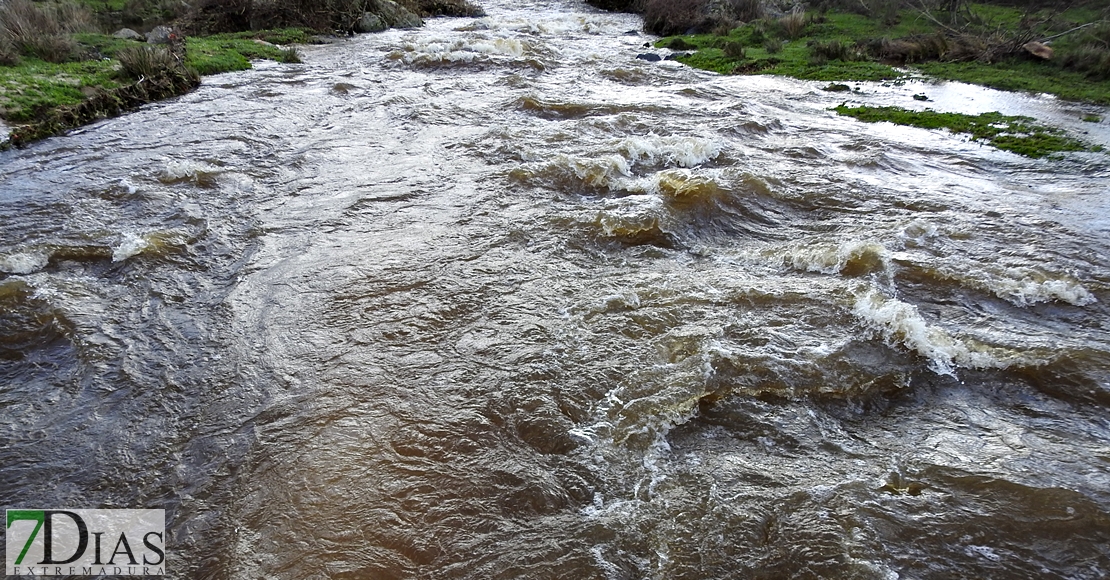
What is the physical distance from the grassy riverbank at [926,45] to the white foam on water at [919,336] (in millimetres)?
10328

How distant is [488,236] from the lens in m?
6.59

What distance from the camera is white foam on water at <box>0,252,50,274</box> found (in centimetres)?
575

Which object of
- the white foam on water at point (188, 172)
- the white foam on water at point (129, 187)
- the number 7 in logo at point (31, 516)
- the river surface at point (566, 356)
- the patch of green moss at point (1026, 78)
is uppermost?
the patch of green moss at point (1026, 78)

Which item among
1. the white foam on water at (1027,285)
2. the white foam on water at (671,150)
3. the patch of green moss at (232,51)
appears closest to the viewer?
the white foam on water at (1027,285)

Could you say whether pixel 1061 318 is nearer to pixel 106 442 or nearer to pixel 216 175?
pixel 106 442

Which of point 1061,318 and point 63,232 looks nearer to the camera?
point 1061,318

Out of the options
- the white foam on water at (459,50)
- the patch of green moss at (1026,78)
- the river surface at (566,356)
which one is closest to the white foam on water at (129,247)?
the river surface at (566,356)

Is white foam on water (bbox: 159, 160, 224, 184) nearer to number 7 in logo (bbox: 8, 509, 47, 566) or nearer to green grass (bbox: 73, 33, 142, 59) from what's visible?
number 7 in logo (bbox: 8, 509, 47, 566)

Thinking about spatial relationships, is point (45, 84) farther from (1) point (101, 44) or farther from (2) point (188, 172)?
(2) point (188, 172)

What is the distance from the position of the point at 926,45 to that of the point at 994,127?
6.56 metres

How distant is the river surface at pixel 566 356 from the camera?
335 cm

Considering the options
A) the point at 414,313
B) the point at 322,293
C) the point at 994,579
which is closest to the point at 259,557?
the point at 414,313

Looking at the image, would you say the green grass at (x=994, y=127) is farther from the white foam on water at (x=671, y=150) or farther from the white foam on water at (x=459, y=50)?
the white foam on water at (x=459, y=50)

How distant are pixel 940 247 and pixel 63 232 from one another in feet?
31.1
